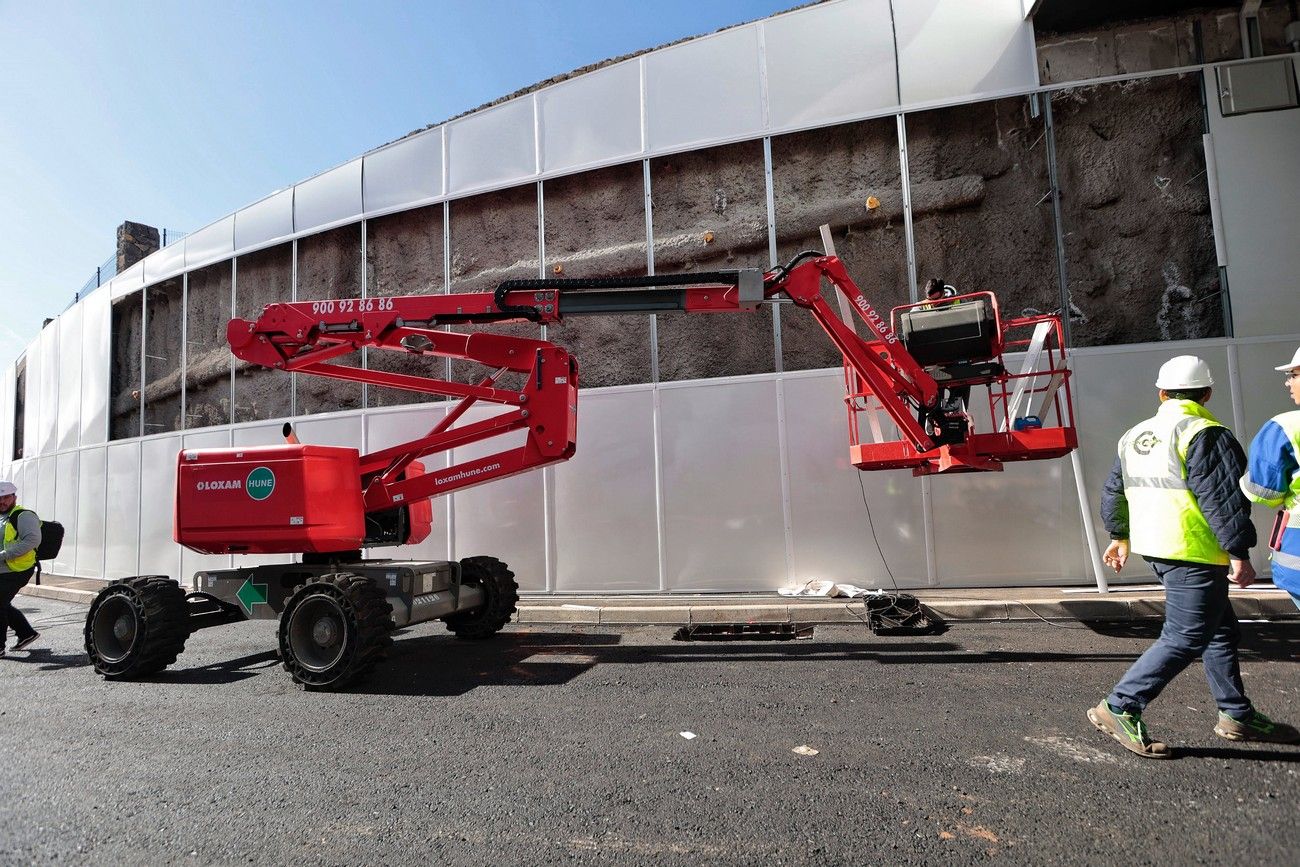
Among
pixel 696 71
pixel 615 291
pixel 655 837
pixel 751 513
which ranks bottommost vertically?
pixel 655 837

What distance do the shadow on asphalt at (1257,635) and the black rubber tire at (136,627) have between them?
27.3 feet

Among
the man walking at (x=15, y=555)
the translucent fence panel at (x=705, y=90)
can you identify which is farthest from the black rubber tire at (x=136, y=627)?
the translucent fence panel at (x=705, y=90)

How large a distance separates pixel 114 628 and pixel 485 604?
128 inches

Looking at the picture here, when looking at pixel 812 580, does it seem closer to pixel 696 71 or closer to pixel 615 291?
pixel 615 291

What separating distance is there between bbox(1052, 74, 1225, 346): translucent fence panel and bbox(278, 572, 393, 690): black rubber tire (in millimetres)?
8493

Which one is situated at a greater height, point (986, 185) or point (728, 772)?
point (986, 185)

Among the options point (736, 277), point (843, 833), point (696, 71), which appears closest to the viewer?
point (843, 833)

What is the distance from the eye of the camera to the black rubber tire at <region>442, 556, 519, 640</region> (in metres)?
7.41

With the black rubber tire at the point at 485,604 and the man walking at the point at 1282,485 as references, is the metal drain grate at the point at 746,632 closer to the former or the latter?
the black rubber tire at the point at 485,604

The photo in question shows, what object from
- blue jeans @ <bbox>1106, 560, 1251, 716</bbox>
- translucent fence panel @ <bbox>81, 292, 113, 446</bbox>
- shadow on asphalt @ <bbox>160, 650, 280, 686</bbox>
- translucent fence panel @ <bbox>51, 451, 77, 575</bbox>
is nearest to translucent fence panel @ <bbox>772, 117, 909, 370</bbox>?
blue jeans @ <bbox>1106, 560, 1251, 716</bbox>

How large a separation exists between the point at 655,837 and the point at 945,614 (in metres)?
5.58

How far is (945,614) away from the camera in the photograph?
7531mm

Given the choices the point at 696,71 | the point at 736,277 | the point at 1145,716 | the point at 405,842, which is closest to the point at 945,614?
the point at 1145,716

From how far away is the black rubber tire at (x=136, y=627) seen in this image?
6109mm
